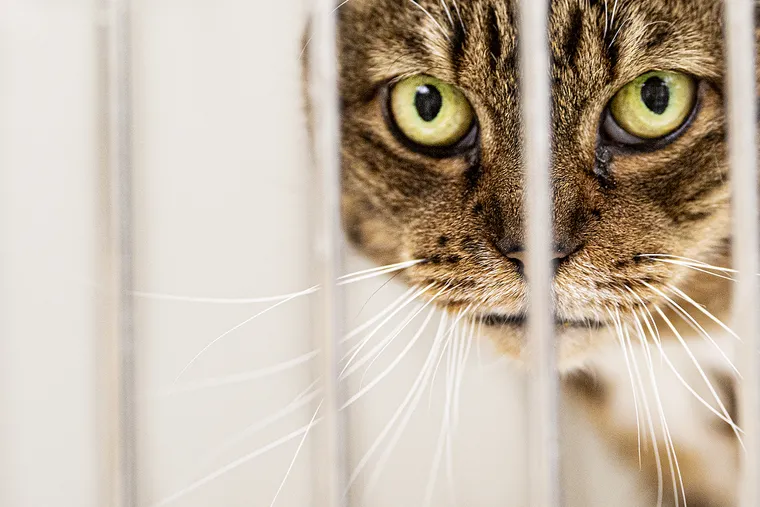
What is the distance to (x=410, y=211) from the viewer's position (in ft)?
1.92

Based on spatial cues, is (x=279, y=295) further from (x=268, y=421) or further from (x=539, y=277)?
(x=539, y=277)

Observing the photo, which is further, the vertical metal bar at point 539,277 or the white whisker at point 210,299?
the white whisker at point 210,299

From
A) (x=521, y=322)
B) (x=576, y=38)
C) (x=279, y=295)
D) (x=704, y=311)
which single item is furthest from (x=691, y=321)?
(x=279, y=295)

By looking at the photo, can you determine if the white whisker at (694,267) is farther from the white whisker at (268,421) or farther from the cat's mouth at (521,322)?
the white whisker at (268,421)

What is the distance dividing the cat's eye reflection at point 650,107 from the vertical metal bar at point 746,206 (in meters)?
0.05

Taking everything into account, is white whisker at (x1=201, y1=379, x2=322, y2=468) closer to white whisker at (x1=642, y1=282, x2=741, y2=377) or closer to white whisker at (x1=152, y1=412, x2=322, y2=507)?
white whisker at (x1=152, y1=412, x2=322, y2=507)

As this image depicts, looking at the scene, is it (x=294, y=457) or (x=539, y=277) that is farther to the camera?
(x=294, y=457)

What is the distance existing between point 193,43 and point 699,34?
44cm

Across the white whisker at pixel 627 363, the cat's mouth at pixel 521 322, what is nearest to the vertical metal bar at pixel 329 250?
the cat's mouth at pixel 521 322

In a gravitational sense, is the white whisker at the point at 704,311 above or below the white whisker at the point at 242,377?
above

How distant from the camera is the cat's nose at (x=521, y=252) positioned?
1.67 feet

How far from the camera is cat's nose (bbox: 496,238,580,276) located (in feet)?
1.67

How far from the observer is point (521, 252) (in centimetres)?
51

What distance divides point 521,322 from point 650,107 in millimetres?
204
